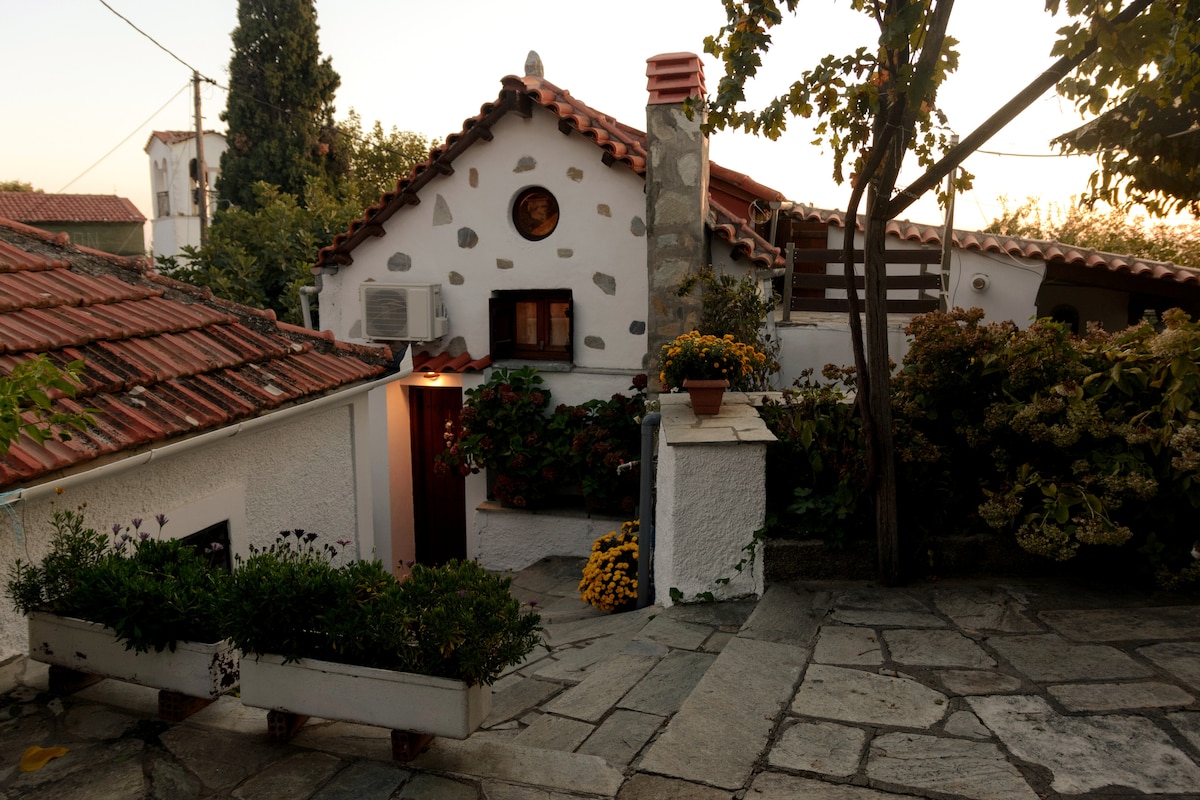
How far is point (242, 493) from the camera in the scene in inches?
195

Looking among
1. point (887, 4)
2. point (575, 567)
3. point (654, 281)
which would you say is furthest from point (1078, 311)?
point (887, 4)

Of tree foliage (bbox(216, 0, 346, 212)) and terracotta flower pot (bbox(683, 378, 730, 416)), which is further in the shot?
tree foliage (bbox(216, 0, 346, 212))

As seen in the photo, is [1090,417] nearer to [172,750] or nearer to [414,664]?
[414,664]

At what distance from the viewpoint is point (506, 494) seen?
8.51 m

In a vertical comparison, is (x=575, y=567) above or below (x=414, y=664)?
below

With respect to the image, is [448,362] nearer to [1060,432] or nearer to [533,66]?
[533,66]

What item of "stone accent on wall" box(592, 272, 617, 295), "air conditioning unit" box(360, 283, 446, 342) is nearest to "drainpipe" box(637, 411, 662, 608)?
"stone accent on wall" box(592, 272, 617, 295)

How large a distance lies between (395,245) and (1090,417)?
7.17 m

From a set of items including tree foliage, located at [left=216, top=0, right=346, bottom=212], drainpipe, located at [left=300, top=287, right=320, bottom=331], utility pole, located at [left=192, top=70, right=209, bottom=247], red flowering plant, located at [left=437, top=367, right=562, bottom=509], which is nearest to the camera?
red flowering plant, located at [left=437, top=367, right=562, bottom=509]

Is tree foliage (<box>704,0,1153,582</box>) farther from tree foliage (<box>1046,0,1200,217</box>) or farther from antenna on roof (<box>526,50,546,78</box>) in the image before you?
antenna on roof (<box>526,50,546,78</box>)

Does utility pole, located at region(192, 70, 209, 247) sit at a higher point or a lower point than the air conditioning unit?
higher

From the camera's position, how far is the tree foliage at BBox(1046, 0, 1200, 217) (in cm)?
332

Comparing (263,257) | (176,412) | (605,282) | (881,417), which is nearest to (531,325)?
(605,282)

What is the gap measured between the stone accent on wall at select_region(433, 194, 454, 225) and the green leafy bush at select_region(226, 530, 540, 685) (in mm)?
6532
